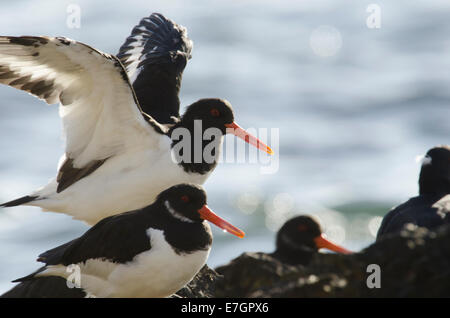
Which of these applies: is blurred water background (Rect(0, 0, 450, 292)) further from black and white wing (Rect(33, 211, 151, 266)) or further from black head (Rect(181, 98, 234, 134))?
black and white wing (Rect(33, 211, 151, 266))

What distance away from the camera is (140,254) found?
560cm

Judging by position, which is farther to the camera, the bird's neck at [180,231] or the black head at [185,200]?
the black head at [185,200]

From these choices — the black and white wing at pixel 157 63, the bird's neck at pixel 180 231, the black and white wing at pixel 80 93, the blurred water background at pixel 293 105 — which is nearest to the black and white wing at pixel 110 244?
the bird's neck at pixel 180 231

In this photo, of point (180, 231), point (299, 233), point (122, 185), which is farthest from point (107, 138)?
point (299, 233)

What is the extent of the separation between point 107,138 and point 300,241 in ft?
7.58

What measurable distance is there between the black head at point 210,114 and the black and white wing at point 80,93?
396 millimetres

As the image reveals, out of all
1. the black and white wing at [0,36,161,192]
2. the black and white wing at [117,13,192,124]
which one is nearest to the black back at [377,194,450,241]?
the black and white wing at [0,36,161,192]

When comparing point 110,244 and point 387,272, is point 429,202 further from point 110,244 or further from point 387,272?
point 110,244

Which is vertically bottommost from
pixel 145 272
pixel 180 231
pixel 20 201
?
pixel 20 201

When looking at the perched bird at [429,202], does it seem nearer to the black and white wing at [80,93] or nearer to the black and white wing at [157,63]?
the black and white wing at [80,93]

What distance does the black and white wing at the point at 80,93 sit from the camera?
6617mm

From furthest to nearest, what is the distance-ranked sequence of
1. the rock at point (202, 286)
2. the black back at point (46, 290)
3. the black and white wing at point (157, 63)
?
the black and white wing at point (157, 63) → the rock at point (202, 286) → the black back at point (46, 290)

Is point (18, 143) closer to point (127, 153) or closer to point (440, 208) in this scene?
point (127, 153)
